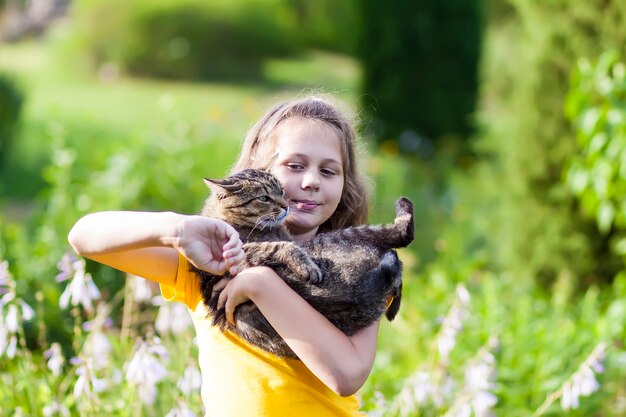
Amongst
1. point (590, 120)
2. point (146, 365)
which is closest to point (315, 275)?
point (146, 365)

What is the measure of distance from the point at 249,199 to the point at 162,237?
1.44ft

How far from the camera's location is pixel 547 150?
642 centimetres

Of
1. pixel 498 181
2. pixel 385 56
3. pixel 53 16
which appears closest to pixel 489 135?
pixel 498 181

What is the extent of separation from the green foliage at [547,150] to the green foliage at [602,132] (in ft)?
2.86

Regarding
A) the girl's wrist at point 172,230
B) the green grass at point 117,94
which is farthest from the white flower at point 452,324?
the green grass at point 117,94

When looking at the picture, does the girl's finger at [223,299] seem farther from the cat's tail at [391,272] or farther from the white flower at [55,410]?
the white flower at [55,410]

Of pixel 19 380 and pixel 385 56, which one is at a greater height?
pixel 385 56

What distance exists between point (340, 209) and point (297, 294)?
591 millimetres

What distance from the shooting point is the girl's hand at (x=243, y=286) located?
214cm

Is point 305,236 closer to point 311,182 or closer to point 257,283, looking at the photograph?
point 311,182

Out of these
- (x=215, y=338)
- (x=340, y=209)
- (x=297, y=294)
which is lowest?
(x=215, y=338)

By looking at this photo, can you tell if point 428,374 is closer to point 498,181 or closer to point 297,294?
point 297,294

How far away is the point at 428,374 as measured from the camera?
3.76 m

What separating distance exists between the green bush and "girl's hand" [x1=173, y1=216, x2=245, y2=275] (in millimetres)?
14633
